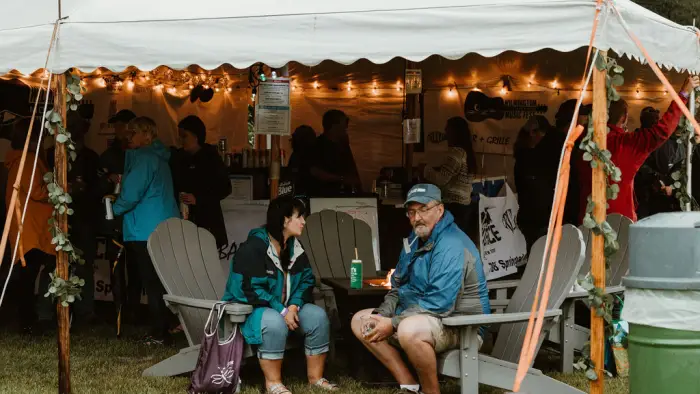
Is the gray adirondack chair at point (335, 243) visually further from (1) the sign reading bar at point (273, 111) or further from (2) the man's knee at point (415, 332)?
(2) the man's knee at point (415, 332)

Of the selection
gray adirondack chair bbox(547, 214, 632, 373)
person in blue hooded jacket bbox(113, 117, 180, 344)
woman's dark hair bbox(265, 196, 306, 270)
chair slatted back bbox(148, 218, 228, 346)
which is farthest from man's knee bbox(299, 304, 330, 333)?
person in blue hooded jacket bbox(113, 117, 180, 344)

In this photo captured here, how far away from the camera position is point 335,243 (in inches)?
308

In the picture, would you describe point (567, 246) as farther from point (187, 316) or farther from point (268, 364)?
point (187, 316)

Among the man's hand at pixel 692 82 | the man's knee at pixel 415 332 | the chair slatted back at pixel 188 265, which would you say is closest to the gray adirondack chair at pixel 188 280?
the chair slatted back at pixel 188 265

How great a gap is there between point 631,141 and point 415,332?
262cm

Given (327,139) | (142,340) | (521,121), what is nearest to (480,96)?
(521,121)

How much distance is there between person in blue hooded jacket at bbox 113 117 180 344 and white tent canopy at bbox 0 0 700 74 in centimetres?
189

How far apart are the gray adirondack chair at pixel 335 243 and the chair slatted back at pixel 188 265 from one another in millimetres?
810

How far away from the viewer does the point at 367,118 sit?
1300cm

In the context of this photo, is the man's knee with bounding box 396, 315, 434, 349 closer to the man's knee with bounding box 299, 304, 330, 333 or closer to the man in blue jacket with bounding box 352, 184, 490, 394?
the man in blue jacket with bounding box 352, 184, 490, 394

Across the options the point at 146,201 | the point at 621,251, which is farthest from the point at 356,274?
the point at 146,201

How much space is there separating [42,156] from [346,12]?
3601 millimetres

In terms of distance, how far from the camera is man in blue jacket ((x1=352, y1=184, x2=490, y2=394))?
18.9 ft

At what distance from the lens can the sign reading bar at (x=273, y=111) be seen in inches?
293
